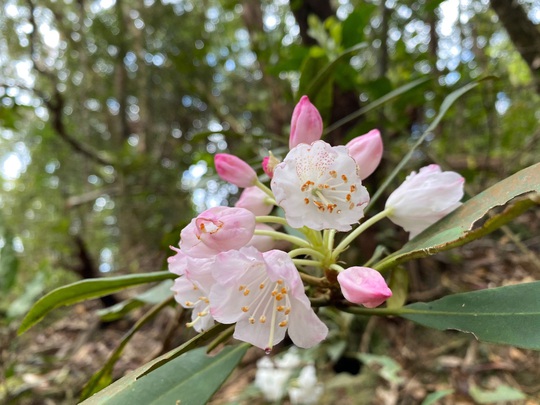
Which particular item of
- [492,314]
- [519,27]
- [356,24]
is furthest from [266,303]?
[519,27]

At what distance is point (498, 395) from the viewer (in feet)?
4.91

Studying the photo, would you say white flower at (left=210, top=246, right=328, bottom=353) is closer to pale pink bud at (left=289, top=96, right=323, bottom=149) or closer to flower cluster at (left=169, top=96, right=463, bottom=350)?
flower cluster at (left=169, top=96, right=463, bottom=350)

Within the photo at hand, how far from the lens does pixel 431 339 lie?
2.12 metres

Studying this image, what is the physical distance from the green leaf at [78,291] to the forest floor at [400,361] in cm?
64

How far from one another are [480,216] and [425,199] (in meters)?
0.14

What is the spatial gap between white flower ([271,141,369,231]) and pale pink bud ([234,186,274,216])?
107mm

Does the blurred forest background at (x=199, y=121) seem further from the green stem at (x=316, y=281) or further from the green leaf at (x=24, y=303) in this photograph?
the green stem at (x=316, y=281)

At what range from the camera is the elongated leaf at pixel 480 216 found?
0.55m

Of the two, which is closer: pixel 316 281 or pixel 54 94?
pixel 316 281

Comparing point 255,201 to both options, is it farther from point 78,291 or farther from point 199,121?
point 199,121

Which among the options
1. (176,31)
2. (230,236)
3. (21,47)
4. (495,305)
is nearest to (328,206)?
(230,236)

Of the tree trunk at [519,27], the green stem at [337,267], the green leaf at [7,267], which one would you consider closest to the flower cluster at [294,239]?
the green stem at [337,267]

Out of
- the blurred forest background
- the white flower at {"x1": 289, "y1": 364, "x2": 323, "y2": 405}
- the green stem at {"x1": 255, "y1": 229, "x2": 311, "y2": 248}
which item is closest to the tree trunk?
the blurred forest background

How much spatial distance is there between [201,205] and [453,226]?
351cm
